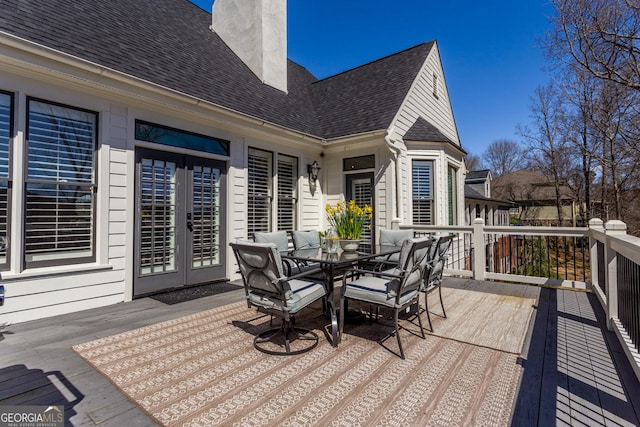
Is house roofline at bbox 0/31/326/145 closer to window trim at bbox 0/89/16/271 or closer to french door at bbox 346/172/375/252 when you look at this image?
window trim at bbox 0/89/16/271

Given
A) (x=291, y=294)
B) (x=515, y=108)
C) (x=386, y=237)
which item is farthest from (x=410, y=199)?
(x=515, y=108)

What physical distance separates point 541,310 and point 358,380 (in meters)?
2.99

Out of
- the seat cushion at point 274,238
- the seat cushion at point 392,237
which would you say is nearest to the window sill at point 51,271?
the seat cushion at point 274,238

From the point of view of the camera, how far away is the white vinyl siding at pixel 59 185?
345cm

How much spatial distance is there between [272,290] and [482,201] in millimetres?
16315

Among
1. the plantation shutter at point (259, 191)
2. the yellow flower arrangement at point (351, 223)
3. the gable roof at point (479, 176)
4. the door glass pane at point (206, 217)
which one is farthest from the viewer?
the gable roof at point (479, 176)

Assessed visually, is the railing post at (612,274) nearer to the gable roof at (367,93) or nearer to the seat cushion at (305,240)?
the seat cushion at (305,240)

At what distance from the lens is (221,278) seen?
5336 mm

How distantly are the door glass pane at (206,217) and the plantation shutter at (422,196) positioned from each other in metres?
4.32

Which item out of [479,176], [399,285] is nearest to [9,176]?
[399,285]

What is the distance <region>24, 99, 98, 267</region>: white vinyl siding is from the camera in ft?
11.3

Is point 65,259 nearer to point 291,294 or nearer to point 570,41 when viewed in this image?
point 291,294

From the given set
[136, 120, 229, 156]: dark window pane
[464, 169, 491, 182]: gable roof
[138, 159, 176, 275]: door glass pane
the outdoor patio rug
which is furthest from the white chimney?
[464, 169, 491, 182]: gable roof

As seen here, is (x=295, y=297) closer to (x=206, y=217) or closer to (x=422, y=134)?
(x=206, y=217)
